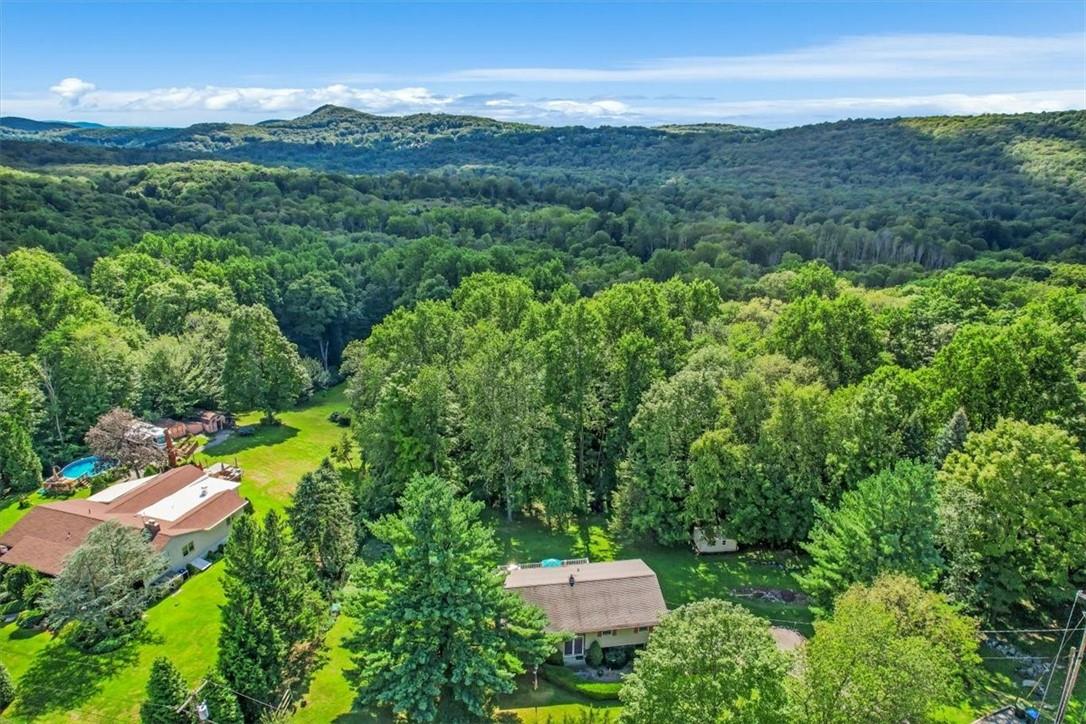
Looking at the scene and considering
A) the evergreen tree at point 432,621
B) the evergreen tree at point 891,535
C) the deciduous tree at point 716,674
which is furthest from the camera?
the evergreen tree at point 891,535

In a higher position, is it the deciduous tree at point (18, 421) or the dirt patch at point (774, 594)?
Result: the deciduous tree at point (18, 421)

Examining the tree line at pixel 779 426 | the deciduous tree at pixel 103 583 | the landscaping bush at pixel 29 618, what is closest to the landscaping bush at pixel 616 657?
the tree line at pixel 779 426

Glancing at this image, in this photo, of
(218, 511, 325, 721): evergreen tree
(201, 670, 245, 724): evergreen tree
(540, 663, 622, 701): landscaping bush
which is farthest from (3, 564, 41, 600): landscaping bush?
(540, 663, 622, 701): landscaping bush

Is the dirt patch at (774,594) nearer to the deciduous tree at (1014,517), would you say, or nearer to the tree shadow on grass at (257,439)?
the deciduous tree at (1014,517)

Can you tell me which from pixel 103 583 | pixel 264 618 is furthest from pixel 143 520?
pixel 264 618

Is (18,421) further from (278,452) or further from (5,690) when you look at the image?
(5,690)

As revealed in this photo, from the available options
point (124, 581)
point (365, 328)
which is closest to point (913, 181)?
point (365, 328)

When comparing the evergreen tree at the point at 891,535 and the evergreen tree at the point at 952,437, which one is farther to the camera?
the evergreen tree at the point at 952,437
